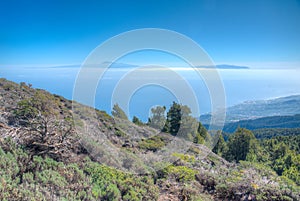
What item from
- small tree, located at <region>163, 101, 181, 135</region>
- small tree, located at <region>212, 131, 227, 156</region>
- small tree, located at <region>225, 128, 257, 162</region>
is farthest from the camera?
small tree, located at <region>212, 131, 227, 156</region>

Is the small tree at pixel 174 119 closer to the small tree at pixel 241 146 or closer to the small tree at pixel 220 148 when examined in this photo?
the small tree at pixel 220 148

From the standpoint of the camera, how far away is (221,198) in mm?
6281

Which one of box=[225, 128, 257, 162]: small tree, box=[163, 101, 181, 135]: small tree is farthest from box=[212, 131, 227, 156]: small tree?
box=[163, 101, 181, 135]: small tree

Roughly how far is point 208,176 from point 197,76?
3923 millimetres

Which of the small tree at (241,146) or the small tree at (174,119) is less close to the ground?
the small tree at (174,119)

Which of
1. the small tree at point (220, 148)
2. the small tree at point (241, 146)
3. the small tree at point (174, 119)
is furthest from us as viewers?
the small tree at point (220, 148)

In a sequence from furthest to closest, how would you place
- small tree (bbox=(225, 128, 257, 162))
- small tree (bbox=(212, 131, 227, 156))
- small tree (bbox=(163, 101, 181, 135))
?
small tree (bbox=(212, 131, 227, 156)), small tree (bbox=(225, 128, 257, 162)), small tree (bbox=(163, 101, 181, 135))

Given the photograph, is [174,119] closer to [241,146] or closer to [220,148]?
[241,146]

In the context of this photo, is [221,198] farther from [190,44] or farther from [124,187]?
[190,44]

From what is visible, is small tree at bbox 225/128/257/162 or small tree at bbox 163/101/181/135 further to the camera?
small tree at bbox 225/128/257/162

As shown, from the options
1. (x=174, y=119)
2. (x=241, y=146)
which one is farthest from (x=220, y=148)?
(x=174, y=119)

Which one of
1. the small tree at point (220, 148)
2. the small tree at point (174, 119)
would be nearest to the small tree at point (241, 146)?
the small tree at point (220, 148)

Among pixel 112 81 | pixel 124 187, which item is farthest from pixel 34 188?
pixel 112 81

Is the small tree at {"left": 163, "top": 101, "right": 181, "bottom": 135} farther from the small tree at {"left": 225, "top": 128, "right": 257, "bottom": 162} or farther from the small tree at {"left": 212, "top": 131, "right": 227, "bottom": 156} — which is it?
the small tree at {"left": 225, "top": 128, "right": 257, "bottom": 162}
